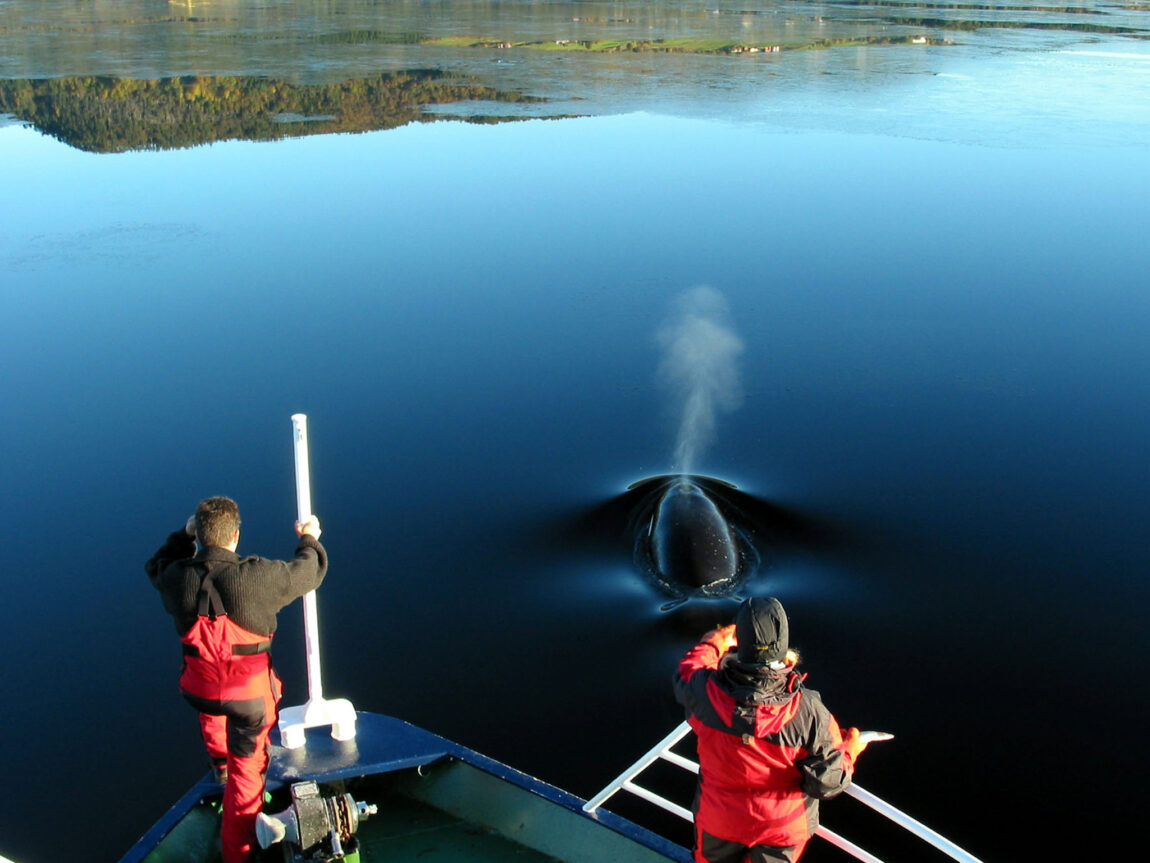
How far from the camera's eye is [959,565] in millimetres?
10492

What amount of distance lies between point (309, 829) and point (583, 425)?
26.8 feet

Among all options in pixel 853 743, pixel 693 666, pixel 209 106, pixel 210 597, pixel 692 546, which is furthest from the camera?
pixel 209 106

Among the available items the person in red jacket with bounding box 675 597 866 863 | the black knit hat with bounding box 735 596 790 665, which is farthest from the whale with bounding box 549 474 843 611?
the black knit hat with bounding box 735 596 790 665

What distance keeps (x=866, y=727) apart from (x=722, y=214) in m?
14.0

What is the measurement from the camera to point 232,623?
5461 mm

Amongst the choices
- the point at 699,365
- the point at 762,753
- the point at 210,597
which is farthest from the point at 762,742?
the point at 699,365

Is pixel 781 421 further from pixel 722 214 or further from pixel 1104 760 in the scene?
pixel 722 214

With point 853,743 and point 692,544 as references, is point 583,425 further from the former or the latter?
point 853,743

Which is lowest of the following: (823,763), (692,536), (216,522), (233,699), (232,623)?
(692,536)

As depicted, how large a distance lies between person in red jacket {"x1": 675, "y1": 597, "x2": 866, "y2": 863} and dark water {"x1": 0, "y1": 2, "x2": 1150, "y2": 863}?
317cm

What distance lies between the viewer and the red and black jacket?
4762 mm

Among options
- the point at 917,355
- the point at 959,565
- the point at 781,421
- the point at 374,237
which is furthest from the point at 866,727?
the point at 374,237

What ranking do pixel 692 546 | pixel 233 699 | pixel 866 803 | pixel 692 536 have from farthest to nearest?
1. pixel 692 536
2. pixel 692 546
3. pixel 866 803
4. pixel 233 699

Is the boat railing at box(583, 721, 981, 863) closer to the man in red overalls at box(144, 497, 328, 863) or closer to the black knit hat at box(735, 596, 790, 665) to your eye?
the black knit hat at box(735, 596, 790, 665)
